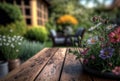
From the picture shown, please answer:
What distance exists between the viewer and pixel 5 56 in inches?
139

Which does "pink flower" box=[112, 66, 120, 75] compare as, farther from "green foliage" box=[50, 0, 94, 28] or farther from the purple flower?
"green foliage" box=[50, 0, 94, 28]

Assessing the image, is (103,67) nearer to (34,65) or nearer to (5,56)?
(34,65)

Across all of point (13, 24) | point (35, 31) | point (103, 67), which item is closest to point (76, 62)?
point (103, 67)

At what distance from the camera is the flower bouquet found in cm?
142

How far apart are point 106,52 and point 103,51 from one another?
30 millimetres

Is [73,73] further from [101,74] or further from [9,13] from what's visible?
[9,13]

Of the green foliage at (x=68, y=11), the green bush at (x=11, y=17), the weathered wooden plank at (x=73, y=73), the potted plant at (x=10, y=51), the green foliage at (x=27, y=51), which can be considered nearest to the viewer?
the weathered wooden plank at (x=73, y=73)

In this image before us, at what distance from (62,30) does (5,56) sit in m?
8.70

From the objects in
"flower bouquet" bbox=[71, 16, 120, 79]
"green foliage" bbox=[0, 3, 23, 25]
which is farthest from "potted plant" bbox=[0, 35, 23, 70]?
"green foliage" bbox=[0, 3, 23, 25]

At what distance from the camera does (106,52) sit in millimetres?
1446

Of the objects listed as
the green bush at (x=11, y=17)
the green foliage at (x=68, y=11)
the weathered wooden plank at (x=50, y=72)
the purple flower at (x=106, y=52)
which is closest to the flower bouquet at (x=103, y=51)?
the purple flower at (x=106, y=52)

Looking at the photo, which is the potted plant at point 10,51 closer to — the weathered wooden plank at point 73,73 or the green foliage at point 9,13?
the weathered wooden plank at point 73,73

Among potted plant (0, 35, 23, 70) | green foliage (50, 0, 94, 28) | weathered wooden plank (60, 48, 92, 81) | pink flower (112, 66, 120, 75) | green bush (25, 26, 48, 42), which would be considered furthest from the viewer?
green foliage (50, 0, 94, 28)

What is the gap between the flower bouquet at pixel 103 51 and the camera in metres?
1.42
